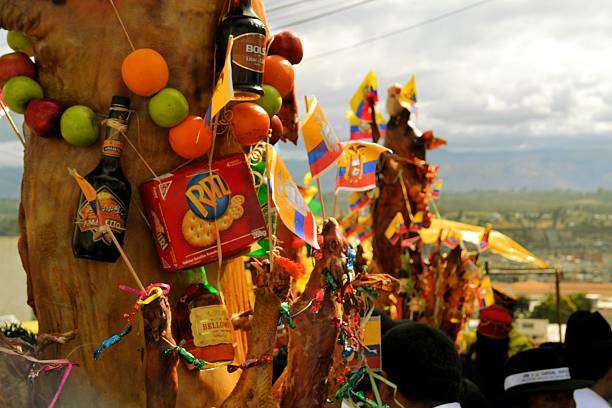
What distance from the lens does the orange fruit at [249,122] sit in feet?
8.86

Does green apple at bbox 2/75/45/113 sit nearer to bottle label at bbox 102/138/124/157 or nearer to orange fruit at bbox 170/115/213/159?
bottle label at bbox 102/138/124/157

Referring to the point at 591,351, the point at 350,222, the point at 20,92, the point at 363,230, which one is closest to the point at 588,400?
the point at 591,351

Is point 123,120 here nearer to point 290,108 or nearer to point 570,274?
point 290,108

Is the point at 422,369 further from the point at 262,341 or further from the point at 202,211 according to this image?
the point at 202,211

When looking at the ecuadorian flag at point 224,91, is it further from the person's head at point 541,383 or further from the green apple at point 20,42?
the person's head at point 541,383

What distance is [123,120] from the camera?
2.59 metres

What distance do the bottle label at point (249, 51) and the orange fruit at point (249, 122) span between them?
154mm

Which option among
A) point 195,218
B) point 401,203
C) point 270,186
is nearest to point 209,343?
point 195,218

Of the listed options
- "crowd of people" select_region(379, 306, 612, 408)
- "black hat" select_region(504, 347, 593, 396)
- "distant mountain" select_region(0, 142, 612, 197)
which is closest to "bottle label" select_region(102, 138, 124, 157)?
"crowd of people" select_region(379, 306, 612, 408)

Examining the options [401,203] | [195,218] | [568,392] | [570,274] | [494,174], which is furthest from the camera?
[494,174]

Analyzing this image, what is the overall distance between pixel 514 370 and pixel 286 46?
171cm

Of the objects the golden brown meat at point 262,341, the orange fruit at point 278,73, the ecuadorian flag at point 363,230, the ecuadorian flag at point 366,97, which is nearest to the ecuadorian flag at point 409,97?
the ecuadorian flag at point 366,97

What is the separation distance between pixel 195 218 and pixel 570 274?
18.8 m

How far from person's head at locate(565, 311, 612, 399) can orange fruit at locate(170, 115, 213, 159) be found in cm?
229
